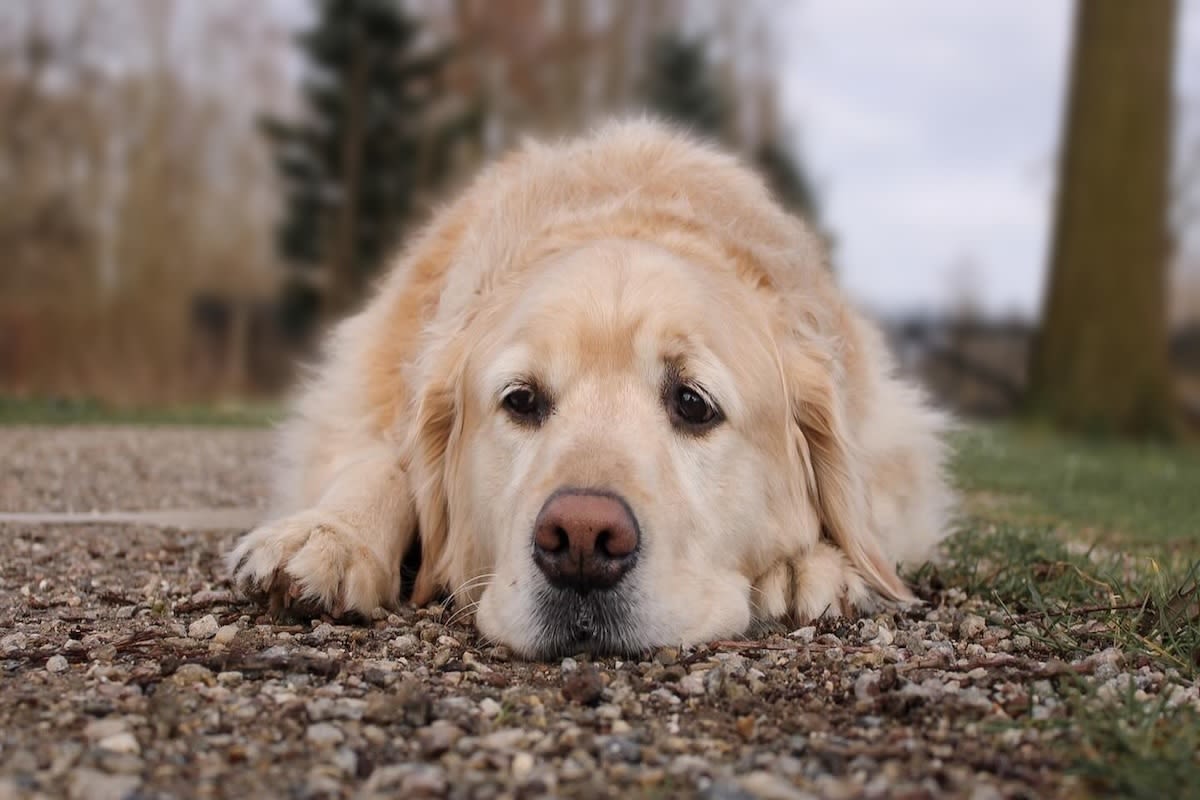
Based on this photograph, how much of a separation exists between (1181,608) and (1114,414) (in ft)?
32.5

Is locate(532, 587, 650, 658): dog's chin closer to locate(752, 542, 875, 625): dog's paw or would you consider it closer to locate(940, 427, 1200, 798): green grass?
locate(752, 542, 875, 625): dog's paw

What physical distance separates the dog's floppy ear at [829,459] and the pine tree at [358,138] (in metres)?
17.1

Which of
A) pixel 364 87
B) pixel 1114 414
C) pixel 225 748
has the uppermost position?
pixel 364 87

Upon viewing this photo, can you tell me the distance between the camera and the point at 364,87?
798 inches

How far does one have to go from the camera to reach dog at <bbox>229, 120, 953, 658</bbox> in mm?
2850

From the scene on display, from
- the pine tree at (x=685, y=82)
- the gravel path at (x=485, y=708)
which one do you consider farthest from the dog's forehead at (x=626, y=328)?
the pine tree at (x=685, y=82)

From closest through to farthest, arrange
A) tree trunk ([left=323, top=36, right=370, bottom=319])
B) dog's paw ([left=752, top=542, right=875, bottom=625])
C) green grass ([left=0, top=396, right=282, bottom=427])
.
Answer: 1. dog's paw ([left=752, top=542, right=875, bottom=625])
2. green grass ([left=0, top=396, right=282, bottom=427])
3. tree trunk ([left=323, top=36, right=370, bottom=319])

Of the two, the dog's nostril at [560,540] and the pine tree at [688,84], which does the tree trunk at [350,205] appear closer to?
the pine tree at [688,84]

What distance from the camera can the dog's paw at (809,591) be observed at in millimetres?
3311

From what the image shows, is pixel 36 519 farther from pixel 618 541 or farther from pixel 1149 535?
pixel 1149 535

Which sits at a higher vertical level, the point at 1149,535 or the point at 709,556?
the point at 709,556

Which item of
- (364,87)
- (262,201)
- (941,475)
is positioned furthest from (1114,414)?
(262,201)

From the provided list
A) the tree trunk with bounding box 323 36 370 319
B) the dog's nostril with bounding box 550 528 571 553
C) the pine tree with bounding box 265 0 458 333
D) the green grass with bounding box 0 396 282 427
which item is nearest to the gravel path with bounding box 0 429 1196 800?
the dog's nostril with bounding box 550 528 571 553

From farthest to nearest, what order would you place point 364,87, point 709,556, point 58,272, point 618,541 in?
point 364,87 < point 58,272 < point 709,556 < point 618,541
